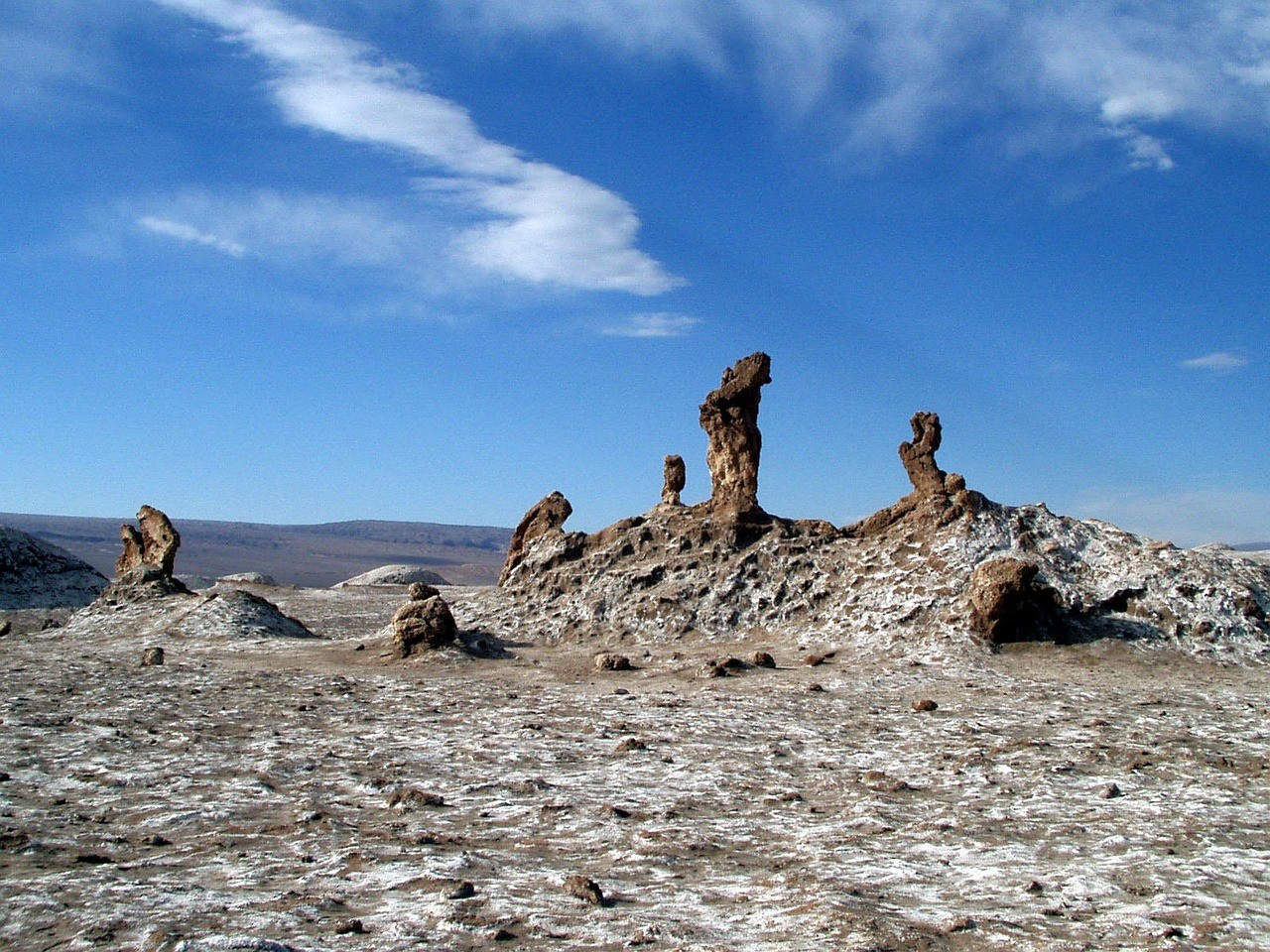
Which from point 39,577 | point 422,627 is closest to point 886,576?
point 422,627

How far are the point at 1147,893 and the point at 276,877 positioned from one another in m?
5.11

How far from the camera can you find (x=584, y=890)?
5547mm

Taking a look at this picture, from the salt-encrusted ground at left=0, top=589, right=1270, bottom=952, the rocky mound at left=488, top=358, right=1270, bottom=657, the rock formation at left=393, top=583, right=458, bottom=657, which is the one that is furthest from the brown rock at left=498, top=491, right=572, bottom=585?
the salt-encrusted ground at left=0, top=589, right=1270, bottom=952

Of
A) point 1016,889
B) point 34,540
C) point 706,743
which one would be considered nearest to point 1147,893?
point 1016,889

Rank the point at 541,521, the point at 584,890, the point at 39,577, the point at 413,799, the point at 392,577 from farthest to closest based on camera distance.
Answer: the point at 392,577, the point at 39,577, the point at 541,521, the point at 413,799, the point at 584,890

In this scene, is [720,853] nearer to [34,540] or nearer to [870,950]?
[870,950]

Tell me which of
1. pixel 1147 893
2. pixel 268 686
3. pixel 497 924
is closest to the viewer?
pixel 497 924

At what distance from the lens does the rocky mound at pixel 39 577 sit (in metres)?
33.1

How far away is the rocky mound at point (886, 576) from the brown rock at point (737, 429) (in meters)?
0.04

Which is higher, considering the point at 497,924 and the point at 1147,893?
the point at 1147,893

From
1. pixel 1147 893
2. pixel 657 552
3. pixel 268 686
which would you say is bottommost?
pixel 268 686

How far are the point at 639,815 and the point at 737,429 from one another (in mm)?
15437

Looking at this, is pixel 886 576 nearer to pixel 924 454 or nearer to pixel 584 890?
pixel 924 454

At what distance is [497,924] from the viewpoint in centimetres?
508
